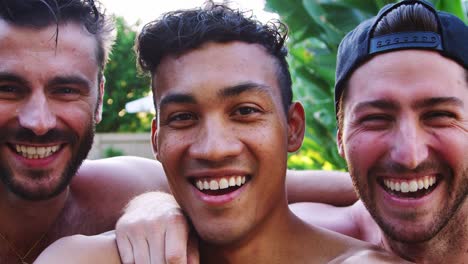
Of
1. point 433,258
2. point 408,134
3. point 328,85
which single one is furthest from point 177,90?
point 328,85

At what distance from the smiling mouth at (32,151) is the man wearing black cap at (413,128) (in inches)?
61.6

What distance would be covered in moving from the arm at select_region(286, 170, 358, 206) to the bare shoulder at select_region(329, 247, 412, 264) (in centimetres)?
130

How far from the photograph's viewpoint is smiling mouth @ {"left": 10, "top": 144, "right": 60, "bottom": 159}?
10.4ft

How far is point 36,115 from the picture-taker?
303 cm

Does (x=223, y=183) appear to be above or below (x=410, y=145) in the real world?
below

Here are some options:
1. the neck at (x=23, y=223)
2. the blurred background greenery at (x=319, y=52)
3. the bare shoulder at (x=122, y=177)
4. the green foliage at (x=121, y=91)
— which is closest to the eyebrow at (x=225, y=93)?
the bare shoulder at (x=122, y=177)

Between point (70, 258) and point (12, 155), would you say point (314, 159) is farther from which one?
point (70, 258)

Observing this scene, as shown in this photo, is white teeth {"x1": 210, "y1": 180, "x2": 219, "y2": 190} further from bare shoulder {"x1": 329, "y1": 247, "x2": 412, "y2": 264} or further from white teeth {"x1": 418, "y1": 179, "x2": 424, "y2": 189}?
white teeth {"x1": 418, "y1": 179, "x2": 424, "y2": 189}

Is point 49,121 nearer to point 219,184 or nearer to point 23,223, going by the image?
point 23,223

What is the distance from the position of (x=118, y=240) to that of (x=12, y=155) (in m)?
0.96

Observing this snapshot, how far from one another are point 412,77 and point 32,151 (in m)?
1.95

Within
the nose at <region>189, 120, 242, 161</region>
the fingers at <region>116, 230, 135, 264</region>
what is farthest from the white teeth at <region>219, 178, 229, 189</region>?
the fingers at <region>116, 230, 135, 264</region>

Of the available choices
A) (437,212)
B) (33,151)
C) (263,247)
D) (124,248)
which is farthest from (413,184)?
(33,151)

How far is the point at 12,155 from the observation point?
10.4ft
